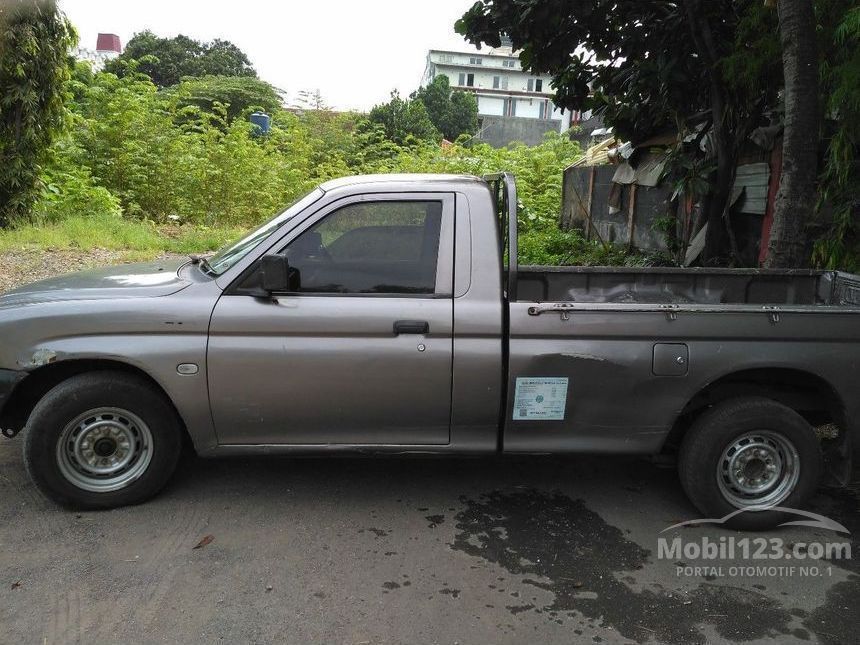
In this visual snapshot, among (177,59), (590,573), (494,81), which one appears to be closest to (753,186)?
(590,573)

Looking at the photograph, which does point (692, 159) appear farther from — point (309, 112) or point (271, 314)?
point (309, 112)

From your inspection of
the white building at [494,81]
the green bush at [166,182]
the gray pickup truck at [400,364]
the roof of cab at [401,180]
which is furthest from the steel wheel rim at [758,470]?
the white building at [494,81]

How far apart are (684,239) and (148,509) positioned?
28.9 ft

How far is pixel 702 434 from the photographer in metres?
4.04

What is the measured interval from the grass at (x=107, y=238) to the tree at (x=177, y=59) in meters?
35.2

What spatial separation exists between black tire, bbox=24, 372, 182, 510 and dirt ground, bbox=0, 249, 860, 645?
0.41ft

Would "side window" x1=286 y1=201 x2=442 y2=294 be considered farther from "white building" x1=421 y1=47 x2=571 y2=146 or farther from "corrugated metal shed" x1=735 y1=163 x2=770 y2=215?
"white building" x1=421 y1=47 x2=571 y2=146

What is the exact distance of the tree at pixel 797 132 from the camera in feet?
18.5

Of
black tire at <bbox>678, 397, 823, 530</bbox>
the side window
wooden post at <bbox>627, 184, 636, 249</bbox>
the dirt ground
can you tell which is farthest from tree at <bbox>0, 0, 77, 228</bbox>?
black tire at <bbox>678, 397, 823, 530</bbox>

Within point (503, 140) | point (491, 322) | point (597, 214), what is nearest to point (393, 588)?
point (491, 322)

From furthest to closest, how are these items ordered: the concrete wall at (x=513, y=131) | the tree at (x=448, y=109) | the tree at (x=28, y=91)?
1. the tree at (x=448, y=109)
2. the concrete wall at (x=513, y=131)
3. the tree at (x=28, y=91)

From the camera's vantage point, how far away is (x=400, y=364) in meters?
3.90

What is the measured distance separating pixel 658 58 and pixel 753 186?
1.94 metres

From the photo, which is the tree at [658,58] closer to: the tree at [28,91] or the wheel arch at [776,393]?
the wheel arch at [776,393]
